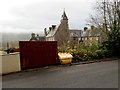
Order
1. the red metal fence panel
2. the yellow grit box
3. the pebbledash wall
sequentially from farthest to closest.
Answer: the yellow grit box < the red metal fence panel < the pebbledash wall

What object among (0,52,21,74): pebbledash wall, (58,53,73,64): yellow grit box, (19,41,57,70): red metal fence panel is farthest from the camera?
(58,53,73,64): yellow grit box

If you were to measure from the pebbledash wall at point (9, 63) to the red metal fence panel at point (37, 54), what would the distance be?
0.34 metres

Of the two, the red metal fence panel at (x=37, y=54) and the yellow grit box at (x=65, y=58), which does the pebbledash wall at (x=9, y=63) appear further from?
the yellow grit box at (x=65, y=58)

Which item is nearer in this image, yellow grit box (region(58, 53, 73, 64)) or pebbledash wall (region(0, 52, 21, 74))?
pebbledash wall (region(0, 52, 21, 74))

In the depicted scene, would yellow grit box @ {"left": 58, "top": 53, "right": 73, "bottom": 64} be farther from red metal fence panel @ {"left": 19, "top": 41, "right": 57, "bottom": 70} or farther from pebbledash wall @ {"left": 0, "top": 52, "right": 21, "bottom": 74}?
pebbledash wall @ {"left": 0, "top": 52, "right": 21, "bottom": 74}

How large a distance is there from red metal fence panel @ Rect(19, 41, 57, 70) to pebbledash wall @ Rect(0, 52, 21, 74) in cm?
34

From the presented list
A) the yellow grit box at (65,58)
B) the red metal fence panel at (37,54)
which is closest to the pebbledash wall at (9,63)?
the red metal fence panel at (37,54)

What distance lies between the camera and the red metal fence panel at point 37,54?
7121 mm

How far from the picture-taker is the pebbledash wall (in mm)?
6418

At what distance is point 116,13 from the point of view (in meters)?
12.7

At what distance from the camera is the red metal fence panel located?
7.12m

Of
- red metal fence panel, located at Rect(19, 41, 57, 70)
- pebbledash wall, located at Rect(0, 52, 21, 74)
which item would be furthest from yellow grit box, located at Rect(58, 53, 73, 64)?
pebbledash wall, located at Rect(0, 52, 21, 74)

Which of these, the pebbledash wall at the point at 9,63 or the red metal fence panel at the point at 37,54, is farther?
the red metal fence panel at the point at 37,54

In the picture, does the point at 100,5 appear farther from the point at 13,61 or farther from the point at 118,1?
the point at 13,61
